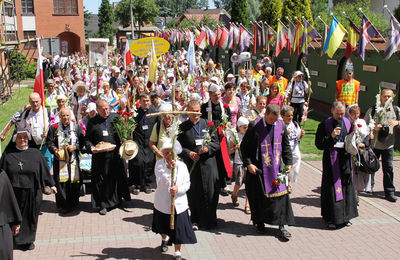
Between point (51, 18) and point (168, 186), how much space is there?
4736 cm

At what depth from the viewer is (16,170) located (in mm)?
6191

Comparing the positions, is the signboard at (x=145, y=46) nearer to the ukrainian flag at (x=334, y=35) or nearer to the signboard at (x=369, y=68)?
the ukrainian flag at (x=334, y=35)

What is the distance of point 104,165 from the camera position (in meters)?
7.69

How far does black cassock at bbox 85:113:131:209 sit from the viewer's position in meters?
7.63

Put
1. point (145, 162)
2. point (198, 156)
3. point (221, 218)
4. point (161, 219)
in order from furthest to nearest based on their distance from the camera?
point (145, 162) → point (221, 218) → point (198, 156) → point (161, 219)

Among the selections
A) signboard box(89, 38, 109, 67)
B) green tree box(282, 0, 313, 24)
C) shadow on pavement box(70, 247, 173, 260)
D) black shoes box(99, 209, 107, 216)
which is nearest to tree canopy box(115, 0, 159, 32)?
green tree box(282, 0, 313, 24)

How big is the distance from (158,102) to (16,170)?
337 cm

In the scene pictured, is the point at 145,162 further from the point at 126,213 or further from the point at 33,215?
the point at 33,215

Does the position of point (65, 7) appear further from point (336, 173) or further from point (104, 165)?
point (336, 173)

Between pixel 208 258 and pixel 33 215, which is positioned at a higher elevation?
pixel 33 215

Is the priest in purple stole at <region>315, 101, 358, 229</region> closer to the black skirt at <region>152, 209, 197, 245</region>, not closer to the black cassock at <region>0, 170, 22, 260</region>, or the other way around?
the black skirt at <region>152, 209, 197, 245</region>

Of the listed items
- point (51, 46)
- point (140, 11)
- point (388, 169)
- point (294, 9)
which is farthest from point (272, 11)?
point (140, 11)

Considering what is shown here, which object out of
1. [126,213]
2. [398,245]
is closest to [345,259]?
[398,245]

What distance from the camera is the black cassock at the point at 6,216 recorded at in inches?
186
